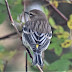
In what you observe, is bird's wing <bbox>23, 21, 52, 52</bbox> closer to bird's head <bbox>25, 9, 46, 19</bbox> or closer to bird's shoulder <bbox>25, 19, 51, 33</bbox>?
bird's shoulder <bbox>25, 19, 51, 33</bbox>

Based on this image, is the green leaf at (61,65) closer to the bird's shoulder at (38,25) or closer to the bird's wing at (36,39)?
the bird's wing at (36,39)

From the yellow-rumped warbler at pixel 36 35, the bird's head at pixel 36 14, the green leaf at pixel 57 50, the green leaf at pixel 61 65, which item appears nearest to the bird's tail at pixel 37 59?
the yellow-rumped warbler at pixel 36 35

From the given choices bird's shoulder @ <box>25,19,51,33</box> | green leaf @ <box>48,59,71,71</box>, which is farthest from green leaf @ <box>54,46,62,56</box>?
bird's shoulder @ <box>25,19,51,33</box>

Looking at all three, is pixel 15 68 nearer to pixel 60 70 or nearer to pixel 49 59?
pixel 49 59

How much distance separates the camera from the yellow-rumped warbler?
4020 millimetres

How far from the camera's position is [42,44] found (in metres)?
4.12

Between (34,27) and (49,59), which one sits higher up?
(34,27)

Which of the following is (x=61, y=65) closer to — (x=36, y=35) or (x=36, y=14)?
(x=36, y=35)

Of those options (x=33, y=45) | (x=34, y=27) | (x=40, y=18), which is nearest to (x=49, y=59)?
(x=40, y=18)

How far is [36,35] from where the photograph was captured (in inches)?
167

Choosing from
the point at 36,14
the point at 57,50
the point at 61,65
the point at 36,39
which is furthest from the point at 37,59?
the point at 36,14

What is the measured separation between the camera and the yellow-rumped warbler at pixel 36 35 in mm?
4020

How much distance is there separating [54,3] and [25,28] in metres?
0.96

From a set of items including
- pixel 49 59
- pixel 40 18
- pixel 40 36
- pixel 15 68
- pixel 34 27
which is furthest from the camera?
pixel 15 68
